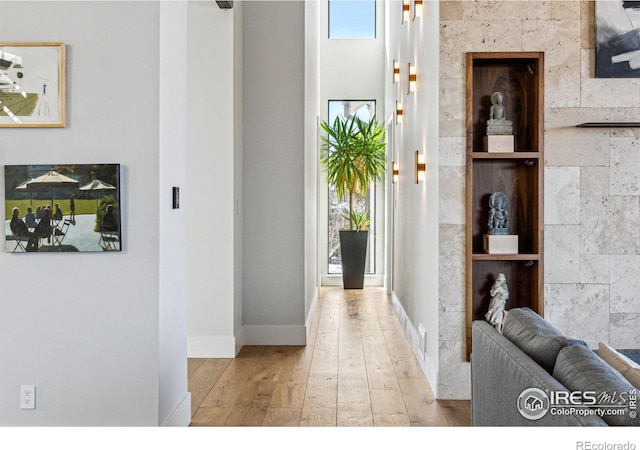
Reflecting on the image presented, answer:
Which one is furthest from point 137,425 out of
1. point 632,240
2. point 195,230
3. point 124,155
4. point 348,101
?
point 348,101

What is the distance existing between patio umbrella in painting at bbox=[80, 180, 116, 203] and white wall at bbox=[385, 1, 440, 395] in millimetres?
1887

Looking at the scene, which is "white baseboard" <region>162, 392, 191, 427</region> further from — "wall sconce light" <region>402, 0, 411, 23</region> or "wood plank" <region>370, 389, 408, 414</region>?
"wall sconce light" <region>402, 0, 411, 23</region>

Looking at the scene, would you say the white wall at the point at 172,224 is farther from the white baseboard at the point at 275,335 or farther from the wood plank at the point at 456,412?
the white baseboard at the point at 275,335

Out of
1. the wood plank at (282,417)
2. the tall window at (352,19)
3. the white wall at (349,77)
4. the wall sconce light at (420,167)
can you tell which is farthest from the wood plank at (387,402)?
the tall window at (352,19)

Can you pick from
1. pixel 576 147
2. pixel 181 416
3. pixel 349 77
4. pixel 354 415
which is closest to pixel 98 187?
pixel 181 416

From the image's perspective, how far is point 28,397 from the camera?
2.72 meters

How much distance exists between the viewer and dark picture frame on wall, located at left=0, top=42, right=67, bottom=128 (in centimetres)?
270

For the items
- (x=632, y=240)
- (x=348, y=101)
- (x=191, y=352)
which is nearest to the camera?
(x=632, y=240)

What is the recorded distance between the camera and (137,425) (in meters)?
2.72

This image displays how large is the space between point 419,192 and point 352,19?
5.35 m

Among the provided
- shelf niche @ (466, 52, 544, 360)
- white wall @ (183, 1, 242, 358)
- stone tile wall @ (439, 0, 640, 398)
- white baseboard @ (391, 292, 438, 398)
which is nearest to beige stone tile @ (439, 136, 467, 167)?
stone tile wall @ (439, 0, 640, 398)

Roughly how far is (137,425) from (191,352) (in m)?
2.03

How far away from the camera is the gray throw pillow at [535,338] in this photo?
1853 millimetres
